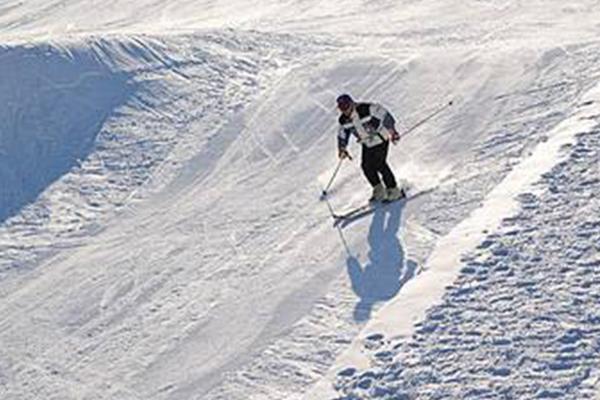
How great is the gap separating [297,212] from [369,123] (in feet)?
4.58

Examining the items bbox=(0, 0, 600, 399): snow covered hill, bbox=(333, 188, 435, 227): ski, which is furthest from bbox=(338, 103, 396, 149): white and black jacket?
bbox=(0, 0, 600, 399): snow covered hill

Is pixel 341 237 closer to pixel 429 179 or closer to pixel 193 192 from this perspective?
pixel 429 179

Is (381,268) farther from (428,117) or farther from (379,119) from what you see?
(428,117)

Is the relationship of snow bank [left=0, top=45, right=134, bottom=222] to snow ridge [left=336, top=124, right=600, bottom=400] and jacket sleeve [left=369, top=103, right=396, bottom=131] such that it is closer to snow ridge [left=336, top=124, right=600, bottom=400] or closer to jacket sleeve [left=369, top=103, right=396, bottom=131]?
jacket sleeve [left=369, top=103, right=396, bottom=131]

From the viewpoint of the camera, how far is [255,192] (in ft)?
45.9

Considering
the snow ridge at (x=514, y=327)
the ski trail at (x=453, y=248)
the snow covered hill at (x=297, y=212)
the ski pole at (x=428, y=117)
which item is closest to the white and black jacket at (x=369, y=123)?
the snow covered hill at (x=297, y=212)

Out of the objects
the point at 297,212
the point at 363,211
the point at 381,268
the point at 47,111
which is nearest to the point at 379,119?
the point at 363,211

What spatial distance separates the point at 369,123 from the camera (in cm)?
1246

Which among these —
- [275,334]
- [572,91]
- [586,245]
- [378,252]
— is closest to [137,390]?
[275,334]

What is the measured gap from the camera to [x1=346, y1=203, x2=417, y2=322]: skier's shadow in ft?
34.0

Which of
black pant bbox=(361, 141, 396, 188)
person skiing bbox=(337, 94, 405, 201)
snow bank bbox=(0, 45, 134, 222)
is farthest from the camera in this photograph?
snow bank bbox=(0, 45, 134, 222)

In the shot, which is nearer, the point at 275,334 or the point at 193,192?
the point at 275,334

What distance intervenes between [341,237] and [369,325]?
2542 mm

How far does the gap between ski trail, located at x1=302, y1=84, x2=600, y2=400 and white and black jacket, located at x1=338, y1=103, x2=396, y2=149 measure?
1.38 m
